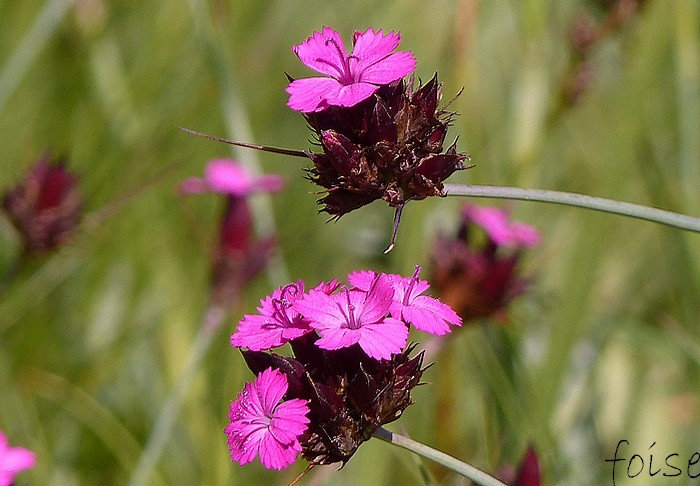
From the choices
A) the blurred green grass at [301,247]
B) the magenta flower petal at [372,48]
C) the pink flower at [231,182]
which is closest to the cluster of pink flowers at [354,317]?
the magenta flower petal at [372,48]

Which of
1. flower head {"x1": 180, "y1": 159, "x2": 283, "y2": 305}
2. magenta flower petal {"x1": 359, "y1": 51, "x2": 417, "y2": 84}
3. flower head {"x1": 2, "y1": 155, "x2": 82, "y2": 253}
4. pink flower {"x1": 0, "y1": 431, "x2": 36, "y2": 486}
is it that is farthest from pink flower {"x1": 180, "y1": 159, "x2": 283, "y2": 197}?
magenta flower petal {"x1": 359, "y1": 51, "x2": 417, "y2": 84}

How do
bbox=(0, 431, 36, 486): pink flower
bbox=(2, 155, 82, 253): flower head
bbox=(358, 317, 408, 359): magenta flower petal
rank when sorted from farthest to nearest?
bbox=(2, 155, 82, 253): flower head → bbox=(0, 431, 36, 486): pink flower → bbox=(358, 317, 408, 359): magenta flower petal

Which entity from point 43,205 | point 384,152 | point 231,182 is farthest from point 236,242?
point 384,152

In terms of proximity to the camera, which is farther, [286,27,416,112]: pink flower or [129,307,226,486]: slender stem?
[129,307,226,486]: slender stem

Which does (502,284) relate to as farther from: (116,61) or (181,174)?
(116,61)

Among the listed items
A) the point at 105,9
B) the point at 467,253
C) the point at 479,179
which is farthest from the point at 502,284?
the point at 105,9

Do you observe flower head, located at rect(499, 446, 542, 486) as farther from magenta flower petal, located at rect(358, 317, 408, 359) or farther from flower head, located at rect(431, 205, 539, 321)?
flower head, located at rect(431, 205, 539, 321)

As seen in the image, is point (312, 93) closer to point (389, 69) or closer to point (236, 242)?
point (389, 69)
